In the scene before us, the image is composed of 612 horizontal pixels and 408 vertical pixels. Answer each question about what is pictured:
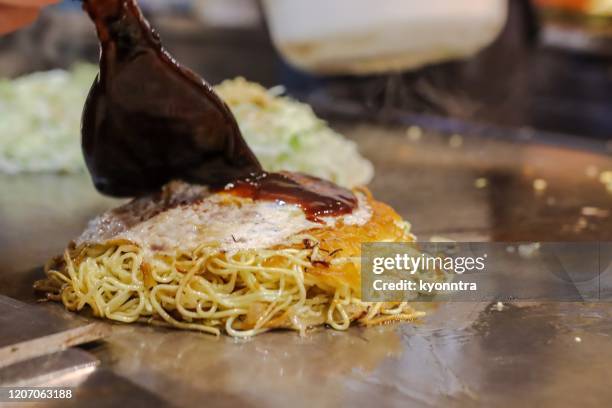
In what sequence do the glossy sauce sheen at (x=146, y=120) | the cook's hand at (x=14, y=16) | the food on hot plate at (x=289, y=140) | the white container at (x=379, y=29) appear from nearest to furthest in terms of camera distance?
the glossy sauce sheen at (x=146, y=120) < the cook's hand at (x=14, y=16) < the food on hot plate at (x=289, y=140) < the white container at (x=379, y=29)

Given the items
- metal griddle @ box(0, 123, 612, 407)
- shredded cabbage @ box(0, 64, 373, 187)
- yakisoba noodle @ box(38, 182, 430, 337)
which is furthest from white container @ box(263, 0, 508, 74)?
yakisoba noodle @ box(38, 182, 430, 337)

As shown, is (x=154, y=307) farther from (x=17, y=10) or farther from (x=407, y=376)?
(x=17, y=10)

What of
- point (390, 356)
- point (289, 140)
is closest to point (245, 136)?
point (289, 140)

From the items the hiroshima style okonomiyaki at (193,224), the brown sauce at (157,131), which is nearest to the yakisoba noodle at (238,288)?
the hiroshima style okonomiyaki at (193,224)

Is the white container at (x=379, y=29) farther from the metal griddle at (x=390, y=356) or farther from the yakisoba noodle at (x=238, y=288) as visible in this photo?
the yakisoba noodle at (x=238, y=288)

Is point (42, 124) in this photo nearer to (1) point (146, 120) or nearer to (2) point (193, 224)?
(1) point (146, 120)
